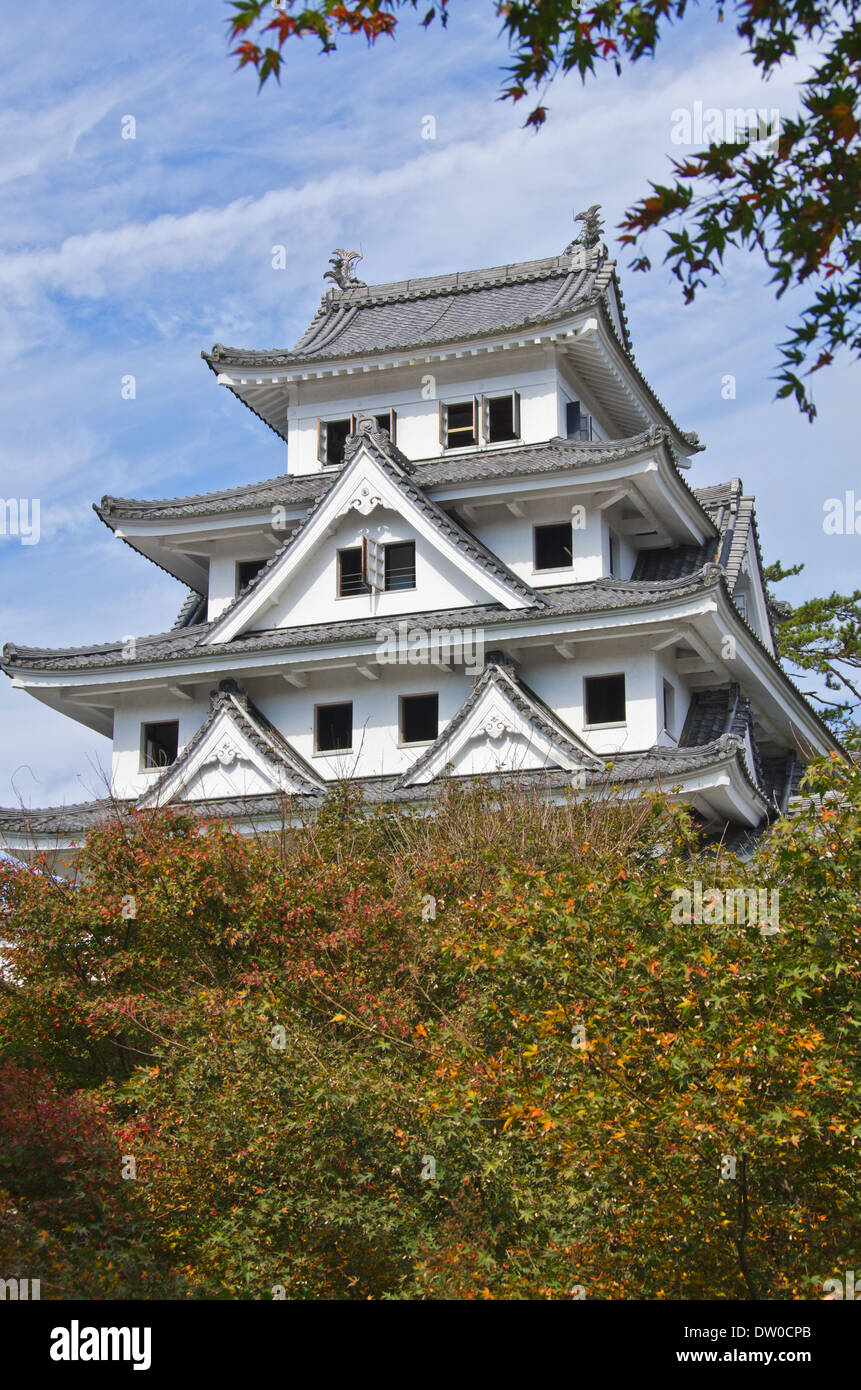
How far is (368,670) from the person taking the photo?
25000 mm

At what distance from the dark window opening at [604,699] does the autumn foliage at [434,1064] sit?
590 cm

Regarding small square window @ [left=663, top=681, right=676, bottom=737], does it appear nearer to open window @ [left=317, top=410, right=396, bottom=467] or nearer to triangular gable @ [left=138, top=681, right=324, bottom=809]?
triangular gable @ [left=138, top=681, right=324, bottom=809]

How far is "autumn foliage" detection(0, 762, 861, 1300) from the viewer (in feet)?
32.4

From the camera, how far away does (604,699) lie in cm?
2430

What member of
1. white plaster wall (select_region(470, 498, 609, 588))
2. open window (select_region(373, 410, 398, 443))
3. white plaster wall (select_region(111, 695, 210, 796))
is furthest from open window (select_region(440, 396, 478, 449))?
white plaster wall (select_region(111, 695, 210, 796))

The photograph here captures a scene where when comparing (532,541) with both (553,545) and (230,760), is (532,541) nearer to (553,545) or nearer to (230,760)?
(553,545)

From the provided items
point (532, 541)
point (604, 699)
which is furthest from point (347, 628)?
point (604, 699)

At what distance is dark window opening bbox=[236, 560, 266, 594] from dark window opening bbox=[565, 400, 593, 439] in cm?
598

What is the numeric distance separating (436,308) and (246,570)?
643 centimetres

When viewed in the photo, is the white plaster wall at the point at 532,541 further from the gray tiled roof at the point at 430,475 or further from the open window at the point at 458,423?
the open window at the point at 458,423

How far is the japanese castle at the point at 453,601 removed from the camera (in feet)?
76.5

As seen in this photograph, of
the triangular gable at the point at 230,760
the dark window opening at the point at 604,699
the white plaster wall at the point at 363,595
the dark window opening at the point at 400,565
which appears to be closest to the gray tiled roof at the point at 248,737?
the triangular gable at the point at 230,760
